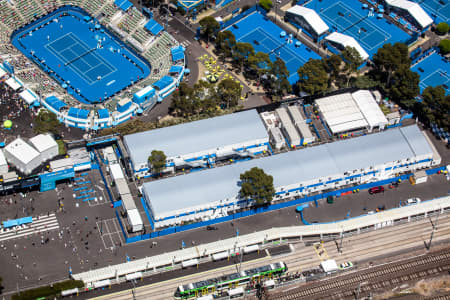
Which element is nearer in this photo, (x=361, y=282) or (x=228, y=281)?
(x=228, y=281)

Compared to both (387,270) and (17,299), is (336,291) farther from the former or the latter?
(17,299)

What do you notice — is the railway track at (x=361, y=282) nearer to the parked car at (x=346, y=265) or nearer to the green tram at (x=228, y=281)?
the parked car at (x=346, y=265)

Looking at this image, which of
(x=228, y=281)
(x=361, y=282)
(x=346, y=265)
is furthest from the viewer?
(x=346, y=265)

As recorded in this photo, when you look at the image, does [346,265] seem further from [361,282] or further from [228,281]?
[228,281]

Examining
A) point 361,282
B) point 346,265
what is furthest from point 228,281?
point 361,282

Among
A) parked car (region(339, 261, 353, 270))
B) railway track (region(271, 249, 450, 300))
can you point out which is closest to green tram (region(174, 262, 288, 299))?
railway track (region(271, 249, 450, 300))

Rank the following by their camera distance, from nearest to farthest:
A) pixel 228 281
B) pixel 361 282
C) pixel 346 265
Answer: pixel 228 281 < pixel 361 282 < pixel 346 265
